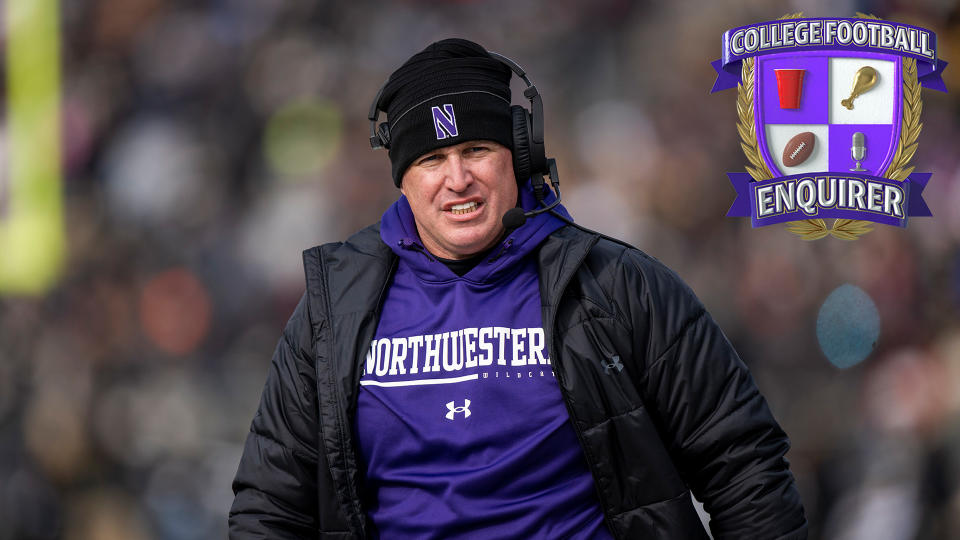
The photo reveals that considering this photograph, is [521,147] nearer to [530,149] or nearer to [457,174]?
[530,149]

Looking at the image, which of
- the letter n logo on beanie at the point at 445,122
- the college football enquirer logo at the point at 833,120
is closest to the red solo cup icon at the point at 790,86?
the college football enquirer logo at the point at 833,120

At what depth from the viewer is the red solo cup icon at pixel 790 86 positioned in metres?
4.02

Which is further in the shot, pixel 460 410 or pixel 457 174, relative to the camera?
pixel 457 174

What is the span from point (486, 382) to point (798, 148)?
2520 millimetres

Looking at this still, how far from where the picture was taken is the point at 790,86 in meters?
4.03

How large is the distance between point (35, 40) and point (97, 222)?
34.1 inches

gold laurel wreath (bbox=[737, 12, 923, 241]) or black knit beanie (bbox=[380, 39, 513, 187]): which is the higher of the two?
gold laurel wreath (bbox=[737, 12, 923, 241])

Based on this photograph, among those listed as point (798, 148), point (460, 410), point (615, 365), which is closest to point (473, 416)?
point (460, 410)

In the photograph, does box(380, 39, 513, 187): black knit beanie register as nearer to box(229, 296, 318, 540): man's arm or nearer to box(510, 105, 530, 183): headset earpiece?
box(510, 105, 530, 183): headset earpiece

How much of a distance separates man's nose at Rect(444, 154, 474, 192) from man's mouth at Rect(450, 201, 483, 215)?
0.04m

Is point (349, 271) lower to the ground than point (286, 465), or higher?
higher

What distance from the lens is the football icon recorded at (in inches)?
159

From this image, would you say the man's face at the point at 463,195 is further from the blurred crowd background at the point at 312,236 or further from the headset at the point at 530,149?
the blurred crowd background at the point at 312,236

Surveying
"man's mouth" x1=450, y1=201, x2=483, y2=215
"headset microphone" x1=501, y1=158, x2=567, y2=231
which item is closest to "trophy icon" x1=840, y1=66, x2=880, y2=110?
"headset microphone" x1=501, y1=158, x2=567, y2=231
